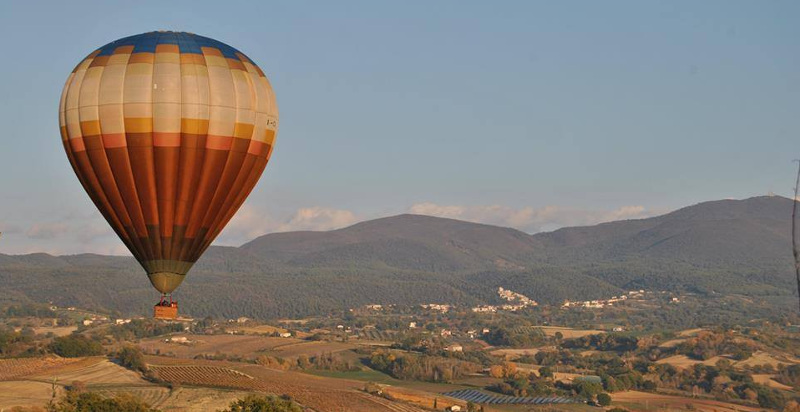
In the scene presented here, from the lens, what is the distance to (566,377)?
15650 cm

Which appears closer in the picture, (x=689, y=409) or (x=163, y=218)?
(x=163, y=218)

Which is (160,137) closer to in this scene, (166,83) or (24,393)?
(166,83)

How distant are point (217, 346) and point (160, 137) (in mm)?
130182

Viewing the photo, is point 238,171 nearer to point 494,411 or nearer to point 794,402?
point 494,411

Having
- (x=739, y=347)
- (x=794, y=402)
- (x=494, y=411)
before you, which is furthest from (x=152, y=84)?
(x=739, y=347)

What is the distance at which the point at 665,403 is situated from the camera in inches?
5025

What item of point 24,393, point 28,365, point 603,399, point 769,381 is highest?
point 28,365

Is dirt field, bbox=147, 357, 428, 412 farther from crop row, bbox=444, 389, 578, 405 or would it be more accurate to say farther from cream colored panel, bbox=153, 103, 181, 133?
cream colored panel, bbox=153, 103, 181, 133

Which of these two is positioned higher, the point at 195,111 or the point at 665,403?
the point at 195,111

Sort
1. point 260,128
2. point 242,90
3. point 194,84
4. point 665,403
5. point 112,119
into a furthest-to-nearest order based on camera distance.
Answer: point 665,403, point 260,128, point 242,90, point 194,84, point 112,119

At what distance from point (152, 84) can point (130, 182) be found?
485 centimetres

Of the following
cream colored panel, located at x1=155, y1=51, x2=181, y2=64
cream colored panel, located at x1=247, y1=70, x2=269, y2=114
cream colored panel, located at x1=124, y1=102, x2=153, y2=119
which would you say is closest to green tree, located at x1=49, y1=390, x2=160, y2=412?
cream colored panel, located at x1=124, y1=102, x2=153, y2=119

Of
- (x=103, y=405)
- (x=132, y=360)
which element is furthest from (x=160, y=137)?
(x=132, y=360)

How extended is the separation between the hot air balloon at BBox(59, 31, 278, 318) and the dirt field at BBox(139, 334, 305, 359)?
4285 inches
